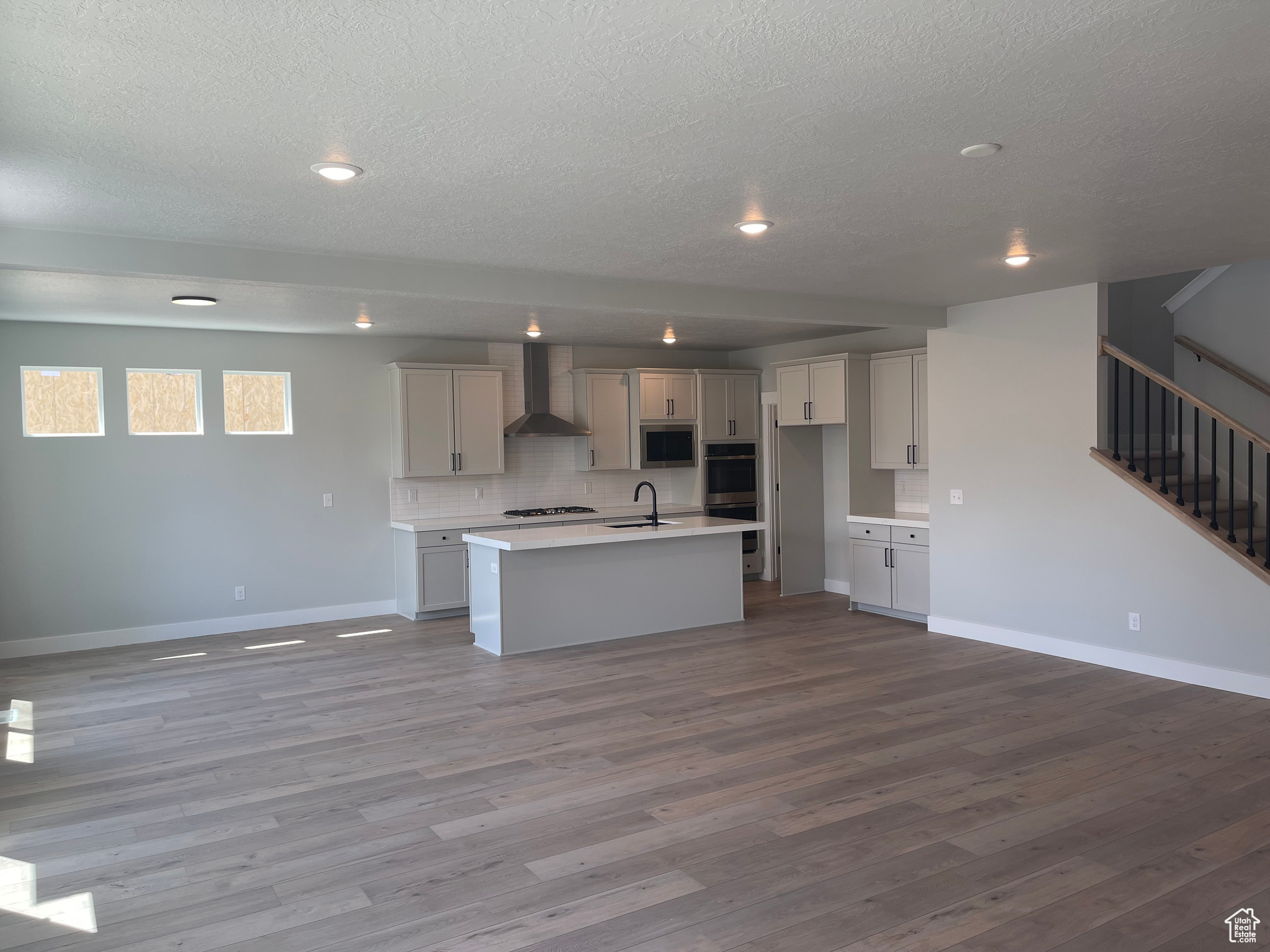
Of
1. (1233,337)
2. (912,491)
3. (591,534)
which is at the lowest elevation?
(591,534)

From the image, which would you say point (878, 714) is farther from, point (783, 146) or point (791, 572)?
point (791, 572)

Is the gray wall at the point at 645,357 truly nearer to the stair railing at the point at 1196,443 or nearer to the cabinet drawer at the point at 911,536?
the cabinet drawer at the point at 911,536

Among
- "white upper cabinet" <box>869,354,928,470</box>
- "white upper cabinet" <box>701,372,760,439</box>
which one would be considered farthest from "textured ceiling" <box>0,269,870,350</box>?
"white upper cabinet" <box>869,354,928,470</box>

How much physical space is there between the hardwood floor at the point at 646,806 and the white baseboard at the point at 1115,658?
A: 0.14m

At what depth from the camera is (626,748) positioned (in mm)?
4438

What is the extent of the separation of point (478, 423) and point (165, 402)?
264 cm

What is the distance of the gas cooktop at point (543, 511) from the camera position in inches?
330

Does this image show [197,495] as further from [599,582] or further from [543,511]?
[599,582]

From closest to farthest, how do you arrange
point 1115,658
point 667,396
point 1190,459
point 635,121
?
1. point 635,121
2. point 1115,658
3. point 1190,459
4. point 667,396

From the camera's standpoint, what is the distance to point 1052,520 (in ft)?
20.0

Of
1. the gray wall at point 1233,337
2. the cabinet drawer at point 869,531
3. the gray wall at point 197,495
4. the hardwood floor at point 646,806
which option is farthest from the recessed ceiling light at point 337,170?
the gray wall at point 1233,337

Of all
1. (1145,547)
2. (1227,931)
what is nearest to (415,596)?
(1145,547)

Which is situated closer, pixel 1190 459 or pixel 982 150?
pixel 982 150

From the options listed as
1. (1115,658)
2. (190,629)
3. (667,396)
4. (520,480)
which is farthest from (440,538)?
(1115,658)
